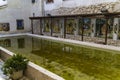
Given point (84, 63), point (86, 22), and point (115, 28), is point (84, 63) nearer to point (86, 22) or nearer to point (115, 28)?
point (115, 28)

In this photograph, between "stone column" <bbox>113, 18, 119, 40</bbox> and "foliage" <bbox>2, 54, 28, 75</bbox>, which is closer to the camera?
"foliage" <bbox>2, 54, 28, 75</bbox>

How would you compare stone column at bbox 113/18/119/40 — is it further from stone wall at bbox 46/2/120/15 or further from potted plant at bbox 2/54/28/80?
potted plant at bbox 2/54/28/80

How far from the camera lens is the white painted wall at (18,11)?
28.7 meters

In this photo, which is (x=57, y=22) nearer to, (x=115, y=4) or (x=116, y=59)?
(x=115, y=4)

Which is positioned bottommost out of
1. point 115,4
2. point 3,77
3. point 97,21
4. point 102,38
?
point 3,77

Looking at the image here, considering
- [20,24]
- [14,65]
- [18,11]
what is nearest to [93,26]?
[14,65]

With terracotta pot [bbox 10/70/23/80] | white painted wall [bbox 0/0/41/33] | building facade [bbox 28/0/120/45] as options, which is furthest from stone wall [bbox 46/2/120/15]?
terracotta pot [bbox 10/70/23/80]

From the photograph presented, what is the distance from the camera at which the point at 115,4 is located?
1783cm

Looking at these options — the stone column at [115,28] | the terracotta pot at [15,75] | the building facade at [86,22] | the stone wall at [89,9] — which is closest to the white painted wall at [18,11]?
the building facade at [86,22]

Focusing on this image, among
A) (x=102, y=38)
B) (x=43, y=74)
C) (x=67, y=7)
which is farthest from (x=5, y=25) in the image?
(x=43, y=74)

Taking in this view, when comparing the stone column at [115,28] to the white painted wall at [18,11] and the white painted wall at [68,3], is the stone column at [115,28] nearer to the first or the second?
the white painted wall at [68,3]

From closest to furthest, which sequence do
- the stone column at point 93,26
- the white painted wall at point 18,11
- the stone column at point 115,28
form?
the stone column at point 115,28 < the stone column at point 93,26 < the white painted wall at point 18,11

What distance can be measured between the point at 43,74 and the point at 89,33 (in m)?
13.8

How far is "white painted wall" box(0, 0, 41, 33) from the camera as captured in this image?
28.7 m
